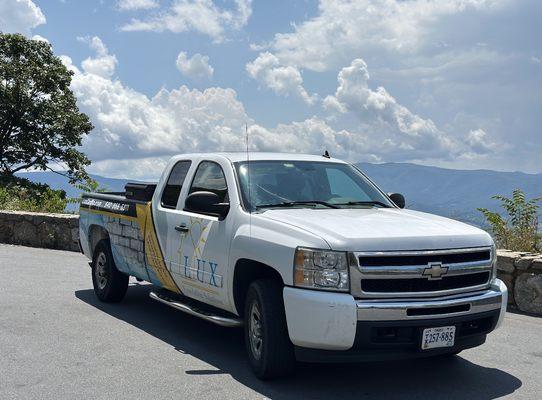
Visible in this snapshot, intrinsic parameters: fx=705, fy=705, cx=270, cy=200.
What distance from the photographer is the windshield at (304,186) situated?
634cm

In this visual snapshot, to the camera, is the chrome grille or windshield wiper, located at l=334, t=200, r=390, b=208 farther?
windshield wiper, located at l=334, t=200, r=390, b=208

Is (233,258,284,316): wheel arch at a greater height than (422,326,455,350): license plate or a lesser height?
greater

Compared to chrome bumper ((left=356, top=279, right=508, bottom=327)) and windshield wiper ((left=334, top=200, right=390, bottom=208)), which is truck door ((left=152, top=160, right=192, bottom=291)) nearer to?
windshield wiper ((left=334, top=200, right=390, bottom=208))

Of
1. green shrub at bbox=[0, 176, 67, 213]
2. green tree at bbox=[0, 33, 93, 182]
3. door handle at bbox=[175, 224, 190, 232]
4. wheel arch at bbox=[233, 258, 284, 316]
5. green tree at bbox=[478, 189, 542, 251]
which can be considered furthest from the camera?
green tree at bbox=[0, 33, 93, 182]

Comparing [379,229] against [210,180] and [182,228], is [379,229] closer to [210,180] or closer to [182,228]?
[210,180]

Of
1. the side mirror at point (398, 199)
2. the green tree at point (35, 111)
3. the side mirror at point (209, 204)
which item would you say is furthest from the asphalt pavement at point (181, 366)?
the green tree at point (35, 111)

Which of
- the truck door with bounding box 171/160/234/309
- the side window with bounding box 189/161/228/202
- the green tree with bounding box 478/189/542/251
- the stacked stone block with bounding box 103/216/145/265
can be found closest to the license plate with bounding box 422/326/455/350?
the truck door with bounding box 171/160/234/309

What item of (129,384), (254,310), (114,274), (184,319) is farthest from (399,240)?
(114,274)

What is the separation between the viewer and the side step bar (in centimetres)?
602

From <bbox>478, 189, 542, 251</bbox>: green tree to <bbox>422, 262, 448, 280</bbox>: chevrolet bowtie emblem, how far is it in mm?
5254

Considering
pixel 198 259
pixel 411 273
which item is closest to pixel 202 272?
pixel 198 259

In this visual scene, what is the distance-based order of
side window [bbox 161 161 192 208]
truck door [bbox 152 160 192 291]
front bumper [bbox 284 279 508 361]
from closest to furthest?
front bumper [bbox 284 279 508 361], truck door [bbox 152 160 192 291], side window [bbox 161 161 192 208]

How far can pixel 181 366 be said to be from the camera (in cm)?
602

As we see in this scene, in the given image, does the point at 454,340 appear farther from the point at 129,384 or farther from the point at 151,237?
the point at 151,237
